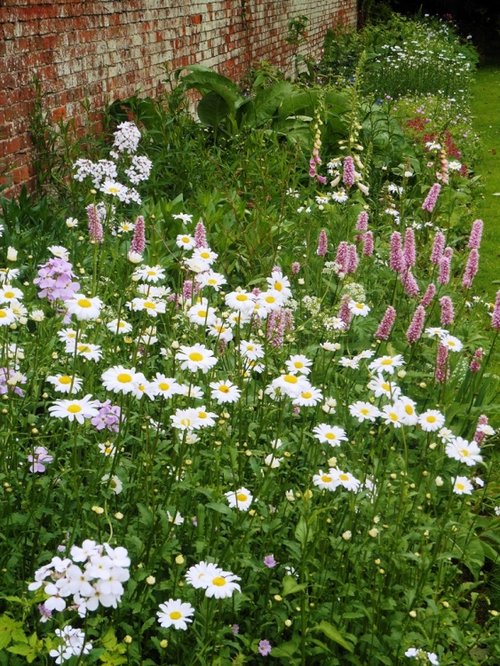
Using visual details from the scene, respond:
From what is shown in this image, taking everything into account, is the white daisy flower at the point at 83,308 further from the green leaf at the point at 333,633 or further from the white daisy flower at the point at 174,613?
the green leaf at the point at 333,633

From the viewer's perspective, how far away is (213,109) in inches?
253

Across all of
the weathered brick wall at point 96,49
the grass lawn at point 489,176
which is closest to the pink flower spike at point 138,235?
the grass lawn at point 489,176

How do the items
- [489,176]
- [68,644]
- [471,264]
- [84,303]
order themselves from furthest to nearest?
[489,176] → [471,264] → [84,303] → [68,644]

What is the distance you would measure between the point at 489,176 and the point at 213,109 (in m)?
3.58

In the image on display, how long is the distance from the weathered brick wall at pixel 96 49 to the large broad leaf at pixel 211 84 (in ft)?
1.03

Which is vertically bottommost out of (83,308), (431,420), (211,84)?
(431,420)

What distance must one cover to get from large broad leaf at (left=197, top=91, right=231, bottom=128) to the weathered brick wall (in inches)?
19.0

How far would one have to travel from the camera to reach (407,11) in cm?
2333

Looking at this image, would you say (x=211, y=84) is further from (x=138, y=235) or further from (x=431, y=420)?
(x=431, y=420)

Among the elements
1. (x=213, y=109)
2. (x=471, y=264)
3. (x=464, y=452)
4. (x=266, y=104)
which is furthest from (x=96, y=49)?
(x=464, y=452)

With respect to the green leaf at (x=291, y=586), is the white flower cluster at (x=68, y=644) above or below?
above

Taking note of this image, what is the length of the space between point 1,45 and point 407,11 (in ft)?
71.6

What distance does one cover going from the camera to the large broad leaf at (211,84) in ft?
Answer: 20.7

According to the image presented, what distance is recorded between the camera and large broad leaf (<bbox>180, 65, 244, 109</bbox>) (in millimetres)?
6301
